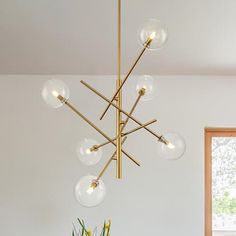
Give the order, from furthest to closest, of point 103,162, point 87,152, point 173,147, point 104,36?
point 103,162, point 104,36, point 87,152, point 173,147

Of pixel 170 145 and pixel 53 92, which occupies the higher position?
pixel 53 92

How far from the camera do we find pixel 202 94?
10.8 feet

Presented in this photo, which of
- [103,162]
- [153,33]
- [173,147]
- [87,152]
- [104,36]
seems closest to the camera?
[153,33]

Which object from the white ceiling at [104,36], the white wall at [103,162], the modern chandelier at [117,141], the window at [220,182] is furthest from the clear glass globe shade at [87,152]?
the window at [220,182]

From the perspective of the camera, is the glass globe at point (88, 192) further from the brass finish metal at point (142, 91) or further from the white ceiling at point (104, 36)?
the white ceiling at point (104, 36)

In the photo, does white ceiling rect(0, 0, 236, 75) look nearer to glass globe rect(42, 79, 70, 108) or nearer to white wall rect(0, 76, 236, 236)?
white wall rect(0, 76, 236, 236)

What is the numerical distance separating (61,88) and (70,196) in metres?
1.79

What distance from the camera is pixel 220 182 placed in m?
3.32

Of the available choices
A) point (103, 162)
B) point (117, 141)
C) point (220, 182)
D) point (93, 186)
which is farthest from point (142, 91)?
point (220, 182)

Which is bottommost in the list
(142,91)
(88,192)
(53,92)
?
(88,192)

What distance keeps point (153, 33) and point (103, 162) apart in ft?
6.30

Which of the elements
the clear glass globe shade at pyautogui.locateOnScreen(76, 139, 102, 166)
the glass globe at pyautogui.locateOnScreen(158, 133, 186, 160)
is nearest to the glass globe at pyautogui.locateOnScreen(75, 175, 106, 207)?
the clear glass globe shade at pyautogui.locateOnScreen(76, 139, 102, 166)

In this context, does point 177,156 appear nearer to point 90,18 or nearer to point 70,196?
point 90,18

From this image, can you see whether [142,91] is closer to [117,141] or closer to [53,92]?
[117,141]
